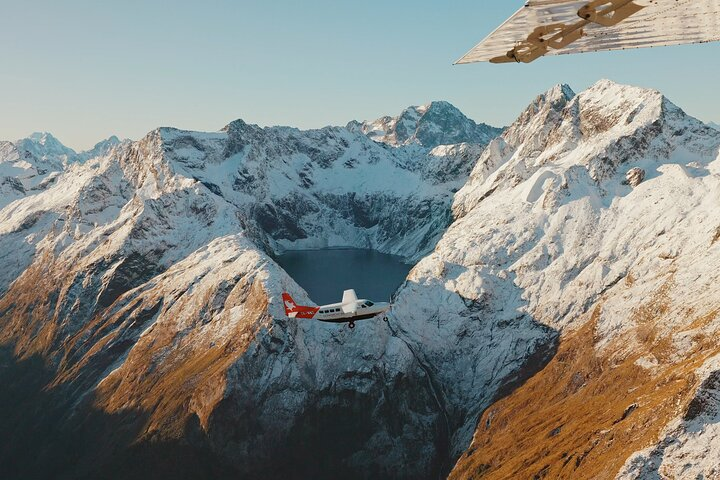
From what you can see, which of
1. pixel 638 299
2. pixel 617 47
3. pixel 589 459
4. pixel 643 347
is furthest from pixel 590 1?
pixel 638 299

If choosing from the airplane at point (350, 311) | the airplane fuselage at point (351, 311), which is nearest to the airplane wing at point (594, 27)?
the airplane at point (350, 311)

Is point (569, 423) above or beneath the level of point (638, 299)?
beneath

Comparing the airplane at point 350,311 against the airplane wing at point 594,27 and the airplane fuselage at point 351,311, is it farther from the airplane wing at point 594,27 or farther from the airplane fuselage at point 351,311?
the airplane wing at point 594,27

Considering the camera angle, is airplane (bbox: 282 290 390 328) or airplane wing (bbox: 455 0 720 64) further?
airplane (bbox: 282 290 390 328)

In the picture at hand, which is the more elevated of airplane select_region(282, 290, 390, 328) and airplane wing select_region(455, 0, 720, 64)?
airplane wing select_region(455, 0, 720, 64)

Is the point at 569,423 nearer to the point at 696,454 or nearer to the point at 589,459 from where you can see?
the point at 589,459

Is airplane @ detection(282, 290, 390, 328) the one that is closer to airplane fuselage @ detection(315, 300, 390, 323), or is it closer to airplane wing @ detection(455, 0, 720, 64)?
airplane fuselage @ detection(315, 300, 390, 323)

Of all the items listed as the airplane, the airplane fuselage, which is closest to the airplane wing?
the airplane

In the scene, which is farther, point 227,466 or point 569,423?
point 227,466
